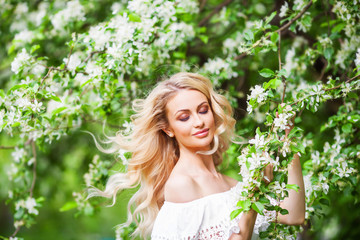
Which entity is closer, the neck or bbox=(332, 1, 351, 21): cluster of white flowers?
the neck

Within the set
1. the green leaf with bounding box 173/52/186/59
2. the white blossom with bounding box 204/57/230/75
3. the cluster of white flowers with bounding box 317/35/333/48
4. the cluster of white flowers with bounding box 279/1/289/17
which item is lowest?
the white blossom with bounding box 204/57/230/75

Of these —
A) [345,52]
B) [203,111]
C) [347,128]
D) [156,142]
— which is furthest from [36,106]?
[345,52]

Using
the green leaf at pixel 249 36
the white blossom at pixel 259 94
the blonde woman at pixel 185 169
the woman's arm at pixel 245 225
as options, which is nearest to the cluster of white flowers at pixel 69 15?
the blonde woman at pixel 185 169

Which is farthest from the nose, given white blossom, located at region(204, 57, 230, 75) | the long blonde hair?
white blossom, located at region(204, 57, 230, 75)

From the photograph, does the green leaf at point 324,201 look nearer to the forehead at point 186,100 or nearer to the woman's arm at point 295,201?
the woman's arm at point 295,201

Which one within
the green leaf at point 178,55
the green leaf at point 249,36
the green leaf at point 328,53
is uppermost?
the green leaf at point 328,53

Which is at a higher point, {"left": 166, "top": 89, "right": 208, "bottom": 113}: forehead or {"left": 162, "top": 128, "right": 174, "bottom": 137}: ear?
{"left": 166, "top": 89, "right": 208, "bottom": 113}: forehead

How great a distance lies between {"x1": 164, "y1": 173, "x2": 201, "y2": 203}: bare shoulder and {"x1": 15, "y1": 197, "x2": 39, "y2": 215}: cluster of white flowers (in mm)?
1505

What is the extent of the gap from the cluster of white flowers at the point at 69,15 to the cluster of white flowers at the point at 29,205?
1.52 metres

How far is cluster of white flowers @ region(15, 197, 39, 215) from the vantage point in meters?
3.55

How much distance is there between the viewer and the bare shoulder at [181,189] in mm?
2471

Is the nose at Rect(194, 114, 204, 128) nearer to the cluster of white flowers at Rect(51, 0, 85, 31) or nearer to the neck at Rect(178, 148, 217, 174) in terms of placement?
the neck at Rect(178, 148, 217, 174)

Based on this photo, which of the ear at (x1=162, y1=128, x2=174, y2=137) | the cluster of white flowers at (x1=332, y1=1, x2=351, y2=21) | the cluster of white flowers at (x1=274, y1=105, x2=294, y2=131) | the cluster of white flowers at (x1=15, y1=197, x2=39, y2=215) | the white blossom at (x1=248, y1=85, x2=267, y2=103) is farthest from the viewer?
the cluster of white flowers at (x1=15, y1=197, x2=39, y2=215)

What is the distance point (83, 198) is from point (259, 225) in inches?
63.5
